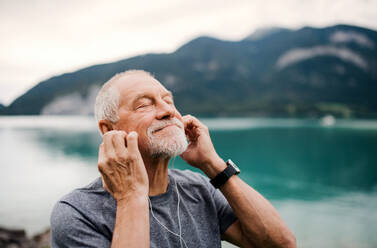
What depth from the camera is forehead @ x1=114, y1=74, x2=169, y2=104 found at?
191cm

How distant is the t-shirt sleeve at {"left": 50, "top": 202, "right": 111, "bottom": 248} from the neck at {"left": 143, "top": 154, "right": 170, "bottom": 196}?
1.49 feet

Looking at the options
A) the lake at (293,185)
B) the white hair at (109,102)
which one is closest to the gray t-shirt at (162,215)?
the white hair at (109,102)

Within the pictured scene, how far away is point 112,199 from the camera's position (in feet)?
5.29

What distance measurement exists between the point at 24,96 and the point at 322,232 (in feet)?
587

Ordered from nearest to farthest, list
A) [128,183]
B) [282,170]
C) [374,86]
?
[128,183], [282,170], [374,86]

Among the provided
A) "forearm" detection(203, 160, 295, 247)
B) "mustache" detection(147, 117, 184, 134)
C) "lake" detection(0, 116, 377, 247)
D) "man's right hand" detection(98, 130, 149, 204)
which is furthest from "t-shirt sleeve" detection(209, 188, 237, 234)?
"lake" detection(0, 116, 377, 247)

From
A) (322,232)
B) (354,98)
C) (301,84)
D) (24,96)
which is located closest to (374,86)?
(354,98)

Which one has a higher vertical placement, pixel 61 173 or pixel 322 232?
pixel 322 232

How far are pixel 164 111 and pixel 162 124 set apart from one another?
0.09 metres

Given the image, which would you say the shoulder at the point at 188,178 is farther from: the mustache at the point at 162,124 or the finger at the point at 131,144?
the finger at the point at 131,144

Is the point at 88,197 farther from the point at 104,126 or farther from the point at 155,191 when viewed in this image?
the point at 104,126

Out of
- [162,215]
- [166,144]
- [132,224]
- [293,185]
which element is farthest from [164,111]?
[293,185]

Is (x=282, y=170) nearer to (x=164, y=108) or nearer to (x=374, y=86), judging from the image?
(x=164, y=108)

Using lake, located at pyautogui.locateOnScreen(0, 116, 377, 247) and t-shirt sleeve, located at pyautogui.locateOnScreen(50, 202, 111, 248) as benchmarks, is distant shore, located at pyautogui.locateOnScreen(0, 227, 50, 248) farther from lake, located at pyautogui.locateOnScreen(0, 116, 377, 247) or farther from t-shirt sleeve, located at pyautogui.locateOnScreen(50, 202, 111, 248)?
t-shirt sleeve, located at pyautogui.locateOnScreen(50, 202, 111, 248)
